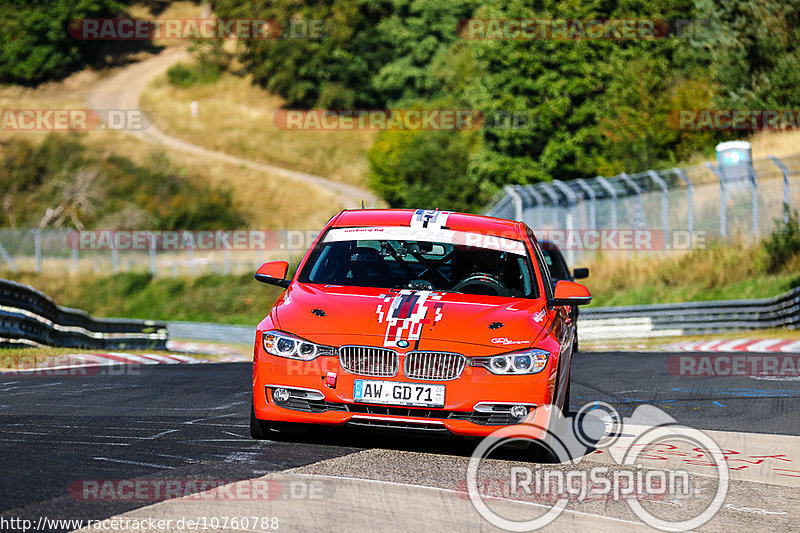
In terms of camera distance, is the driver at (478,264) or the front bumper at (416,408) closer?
the front bumper at (416,408)

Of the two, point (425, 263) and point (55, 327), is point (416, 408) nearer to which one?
point (425, 263)

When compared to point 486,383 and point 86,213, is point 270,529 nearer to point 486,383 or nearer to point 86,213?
point 486,383

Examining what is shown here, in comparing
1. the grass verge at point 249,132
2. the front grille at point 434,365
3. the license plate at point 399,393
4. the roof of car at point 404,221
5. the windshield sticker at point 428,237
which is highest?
the grass verge at point 249,132

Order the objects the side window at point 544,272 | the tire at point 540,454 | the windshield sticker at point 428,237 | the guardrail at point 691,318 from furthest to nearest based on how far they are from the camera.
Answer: the guardrail at point 691,318
the windshield sticker at point 428,237
the side window at point 544,272
the tire at point 540,454

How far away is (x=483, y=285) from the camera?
820 centimetres

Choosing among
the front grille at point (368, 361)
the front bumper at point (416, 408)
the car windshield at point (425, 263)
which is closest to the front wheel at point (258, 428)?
the front bumper at point (416, 408)

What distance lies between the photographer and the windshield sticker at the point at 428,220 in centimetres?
874

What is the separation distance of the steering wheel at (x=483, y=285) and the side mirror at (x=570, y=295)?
1.16ft

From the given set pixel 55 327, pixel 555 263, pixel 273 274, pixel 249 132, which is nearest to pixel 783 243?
pixel 555 263

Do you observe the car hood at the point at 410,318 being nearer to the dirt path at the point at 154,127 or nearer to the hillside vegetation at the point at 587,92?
the hillside vegetation at the point at 587,92

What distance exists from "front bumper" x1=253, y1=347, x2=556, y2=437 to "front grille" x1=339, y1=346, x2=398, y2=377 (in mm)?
37

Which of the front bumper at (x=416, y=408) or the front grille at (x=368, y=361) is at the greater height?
the front grille at (x=368, y=361)

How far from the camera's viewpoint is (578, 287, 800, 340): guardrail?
22047 millimetres

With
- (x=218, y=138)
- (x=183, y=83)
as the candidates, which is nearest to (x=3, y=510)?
(x=218, y=138)
